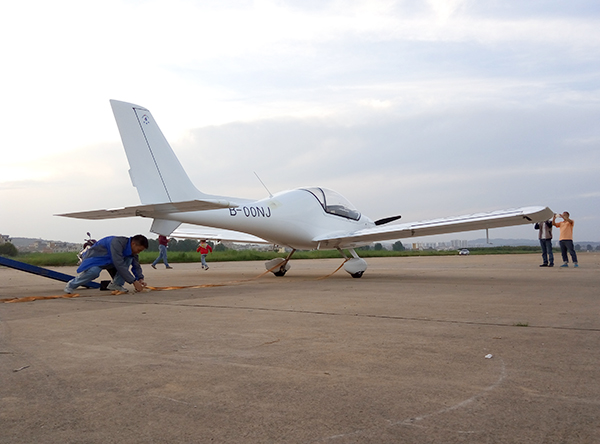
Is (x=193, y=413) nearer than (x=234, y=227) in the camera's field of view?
Yes

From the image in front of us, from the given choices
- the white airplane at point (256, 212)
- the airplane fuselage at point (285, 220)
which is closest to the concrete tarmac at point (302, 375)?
the white airplane at point (256, 212)

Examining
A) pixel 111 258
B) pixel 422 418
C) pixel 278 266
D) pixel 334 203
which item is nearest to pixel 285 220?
pixel 278 266

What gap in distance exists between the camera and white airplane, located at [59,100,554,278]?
937 cm

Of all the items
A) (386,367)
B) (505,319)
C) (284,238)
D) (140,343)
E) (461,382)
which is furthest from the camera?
(284,238)

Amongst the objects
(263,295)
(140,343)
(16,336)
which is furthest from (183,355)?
(263,295)

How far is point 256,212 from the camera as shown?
1140cm

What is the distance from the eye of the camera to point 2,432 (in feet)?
6.96

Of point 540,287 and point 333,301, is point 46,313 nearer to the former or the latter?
point 333,301

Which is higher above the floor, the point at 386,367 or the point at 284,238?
the point at 284,238

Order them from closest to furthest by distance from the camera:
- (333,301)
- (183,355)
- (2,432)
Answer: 1. (2,432)
2. (183,355)
3. (333,301)

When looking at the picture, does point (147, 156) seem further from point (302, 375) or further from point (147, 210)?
point (302, 375)

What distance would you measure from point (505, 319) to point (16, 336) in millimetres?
4678

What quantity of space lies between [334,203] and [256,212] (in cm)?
260

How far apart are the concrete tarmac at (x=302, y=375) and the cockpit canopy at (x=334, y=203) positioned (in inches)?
280
